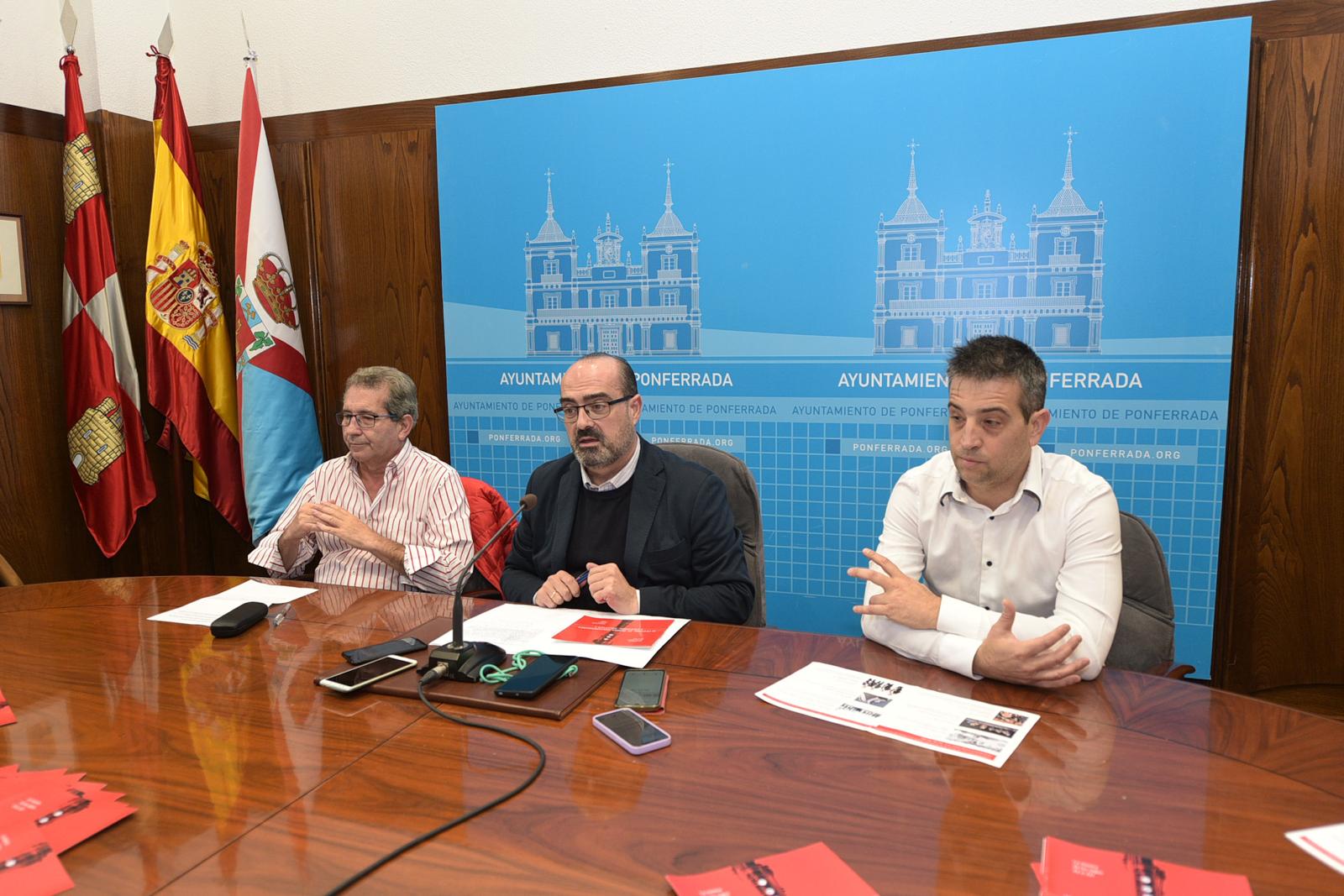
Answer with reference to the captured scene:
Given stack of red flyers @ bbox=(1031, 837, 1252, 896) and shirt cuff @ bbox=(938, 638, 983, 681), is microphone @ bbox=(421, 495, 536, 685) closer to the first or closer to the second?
shirt cuff @ bbox=(938, 638, 983, 681)

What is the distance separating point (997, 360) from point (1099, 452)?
1.38 m

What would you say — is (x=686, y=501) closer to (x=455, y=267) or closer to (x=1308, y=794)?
(x=1308, y=794)

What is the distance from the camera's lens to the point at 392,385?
2.52 meters

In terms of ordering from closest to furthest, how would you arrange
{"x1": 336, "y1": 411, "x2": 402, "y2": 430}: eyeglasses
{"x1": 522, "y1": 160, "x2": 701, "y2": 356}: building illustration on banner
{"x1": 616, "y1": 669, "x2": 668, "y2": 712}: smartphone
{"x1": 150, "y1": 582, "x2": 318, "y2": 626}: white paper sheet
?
{"x1": 616, "y1": 669, "x2": 668, "y2": 712}: smartphone → {"x1": 150, "y1": 582, "x2": 318, "y2": 626}: white paper sheet → {"x1": 336, "y1": 411, "x2": 402, "y2": 430}: eyeglasses → {"x1": 522, "y1": 160, "x2": 701, "y2": 356}: building illustration on banner

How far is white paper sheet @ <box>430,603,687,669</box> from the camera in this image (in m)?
1.48

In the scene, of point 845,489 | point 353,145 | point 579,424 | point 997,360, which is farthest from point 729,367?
point 353,145

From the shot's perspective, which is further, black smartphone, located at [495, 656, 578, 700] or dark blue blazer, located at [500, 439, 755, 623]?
dark blue blazer, located at [500, 439, 755, 623]

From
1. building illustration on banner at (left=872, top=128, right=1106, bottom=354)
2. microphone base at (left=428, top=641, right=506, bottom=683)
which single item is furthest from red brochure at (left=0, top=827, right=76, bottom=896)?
building illustration on banner at (left=872, top=128, right=1106, bottom=354)

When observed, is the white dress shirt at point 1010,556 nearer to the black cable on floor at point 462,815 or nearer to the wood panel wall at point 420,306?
the black cable on floor at point 462,815

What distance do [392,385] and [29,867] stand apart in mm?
1739

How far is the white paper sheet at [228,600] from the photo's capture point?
1793 millimetres

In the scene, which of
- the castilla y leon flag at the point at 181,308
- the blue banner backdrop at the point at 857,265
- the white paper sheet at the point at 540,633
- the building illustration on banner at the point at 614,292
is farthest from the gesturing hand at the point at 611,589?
the castilla y leon flag at the point at 181,308

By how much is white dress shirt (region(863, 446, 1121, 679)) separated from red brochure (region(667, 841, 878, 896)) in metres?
0.57

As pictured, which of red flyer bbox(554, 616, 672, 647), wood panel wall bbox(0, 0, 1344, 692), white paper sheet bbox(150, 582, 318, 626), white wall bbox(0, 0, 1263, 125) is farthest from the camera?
white wall bbox(0, 0, 1263, 125)
